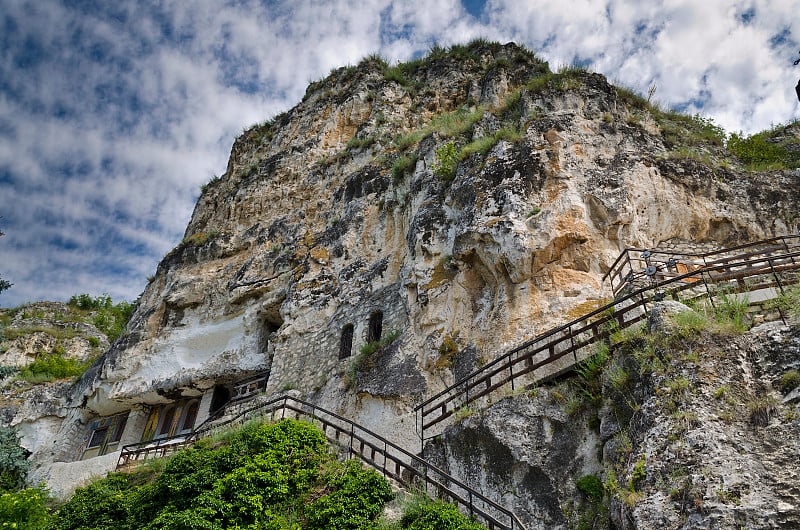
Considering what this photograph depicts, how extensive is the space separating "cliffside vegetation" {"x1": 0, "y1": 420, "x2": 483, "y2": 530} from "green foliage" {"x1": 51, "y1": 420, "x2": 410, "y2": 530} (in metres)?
0.02

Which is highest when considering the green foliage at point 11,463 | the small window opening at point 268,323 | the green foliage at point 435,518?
the small window opening at point 268,323

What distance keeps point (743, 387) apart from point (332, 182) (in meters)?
19.0

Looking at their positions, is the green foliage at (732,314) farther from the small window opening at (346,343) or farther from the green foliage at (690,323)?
the small window opening at (346,343)

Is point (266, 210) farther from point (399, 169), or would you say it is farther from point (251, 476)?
point (251, 476)

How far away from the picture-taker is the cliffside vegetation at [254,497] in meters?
9.94

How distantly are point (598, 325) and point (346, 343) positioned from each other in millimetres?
8721

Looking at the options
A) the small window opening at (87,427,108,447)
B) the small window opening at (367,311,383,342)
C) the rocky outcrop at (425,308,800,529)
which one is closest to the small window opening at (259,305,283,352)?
the small window opening at (367,311,383,342)

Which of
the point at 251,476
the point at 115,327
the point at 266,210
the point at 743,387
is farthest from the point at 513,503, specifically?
the point at 115,327

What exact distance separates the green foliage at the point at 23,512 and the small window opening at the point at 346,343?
8196 mm

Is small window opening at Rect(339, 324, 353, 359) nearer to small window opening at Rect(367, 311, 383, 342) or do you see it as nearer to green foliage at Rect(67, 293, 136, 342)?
small window opening at Rect(367, 311, 383, 342)

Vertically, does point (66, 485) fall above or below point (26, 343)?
below

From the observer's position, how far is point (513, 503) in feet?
30.0

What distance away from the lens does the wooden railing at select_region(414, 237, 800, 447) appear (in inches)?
362

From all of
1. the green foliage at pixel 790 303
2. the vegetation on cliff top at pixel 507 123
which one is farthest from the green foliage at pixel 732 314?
the vegetation on cliff top at pixel 507 123
